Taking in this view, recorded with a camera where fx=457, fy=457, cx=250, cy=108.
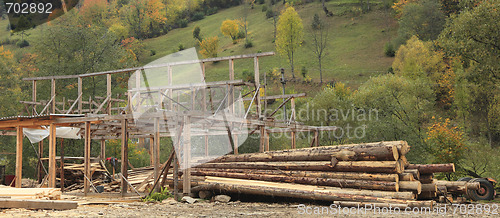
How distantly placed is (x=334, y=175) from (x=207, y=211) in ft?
15.6

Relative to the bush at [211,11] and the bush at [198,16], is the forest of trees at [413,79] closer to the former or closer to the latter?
the bush at [198,16]

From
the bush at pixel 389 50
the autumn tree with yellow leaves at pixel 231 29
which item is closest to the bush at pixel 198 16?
the autumn tree with yellow leaves at pixel 231 29

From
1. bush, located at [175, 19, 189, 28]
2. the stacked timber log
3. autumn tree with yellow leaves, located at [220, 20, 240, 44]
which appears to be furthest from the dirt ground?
bush, located at [175, 19, 189, 28]

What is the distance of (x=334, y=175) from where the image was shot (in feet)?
49.8

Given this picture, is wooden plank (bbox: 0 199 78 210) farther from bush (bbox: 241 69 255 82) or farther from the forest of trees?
A: bush (bbox: 241 69 255 82)

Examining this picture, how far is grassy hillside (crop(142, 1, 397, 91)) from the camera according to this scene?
6588cm

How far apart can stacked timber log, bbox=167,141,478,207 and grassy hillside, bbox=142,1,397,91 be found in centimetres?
4564

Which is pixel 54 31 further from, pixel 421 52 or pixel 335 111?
pixel 421 52

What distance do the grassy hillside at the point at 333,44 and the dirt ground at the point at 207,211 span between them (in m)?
48.1

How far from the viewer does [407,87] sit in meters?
45.1

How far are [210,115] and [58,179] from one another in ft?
37.1

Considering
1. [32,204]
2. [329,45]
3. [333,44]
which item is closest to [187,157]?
[32,204]

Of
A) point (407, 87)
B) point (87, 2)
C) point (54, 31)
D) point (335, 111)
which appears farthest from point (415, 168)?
point (87, 2)

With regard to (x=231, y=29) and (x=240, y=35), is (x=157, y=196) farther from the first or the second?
(x=240, y=35)
